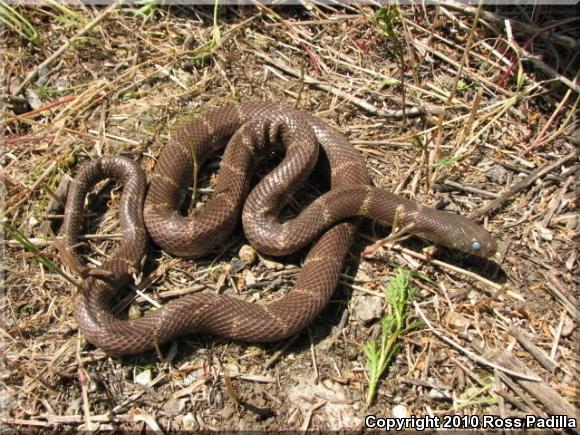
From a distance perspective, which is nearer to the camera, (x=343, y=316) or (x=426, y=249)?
(x=343, y=316)

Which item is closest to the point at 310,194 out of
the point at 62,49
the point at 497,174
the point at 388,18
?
the point at 388,18

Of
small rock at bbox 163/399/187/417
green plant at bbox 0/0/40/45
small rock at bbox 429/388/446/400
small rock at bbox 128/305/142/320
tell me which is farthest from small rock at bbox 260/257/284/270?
green plant at bbox 0/0/40/45

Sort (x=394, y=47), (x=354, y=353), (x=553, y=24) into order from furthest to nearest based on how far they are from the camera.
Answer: (x=394, y=47) → (x=553, y=24) → (x=354, y=353)

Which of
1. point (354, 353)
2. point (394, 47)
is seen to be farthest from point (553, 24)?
point (354, 353)

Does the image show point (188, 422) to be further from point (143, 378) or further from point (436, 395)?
point (436, 395)

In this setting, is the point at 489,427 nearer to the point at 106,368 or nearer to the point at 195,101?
the point at 106,368

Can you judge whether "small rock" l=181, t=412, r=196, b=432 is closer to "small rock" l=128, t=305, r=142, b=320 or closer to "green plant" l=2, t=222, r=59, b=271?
"small rock" l=128, t=305, r=142, b=320
